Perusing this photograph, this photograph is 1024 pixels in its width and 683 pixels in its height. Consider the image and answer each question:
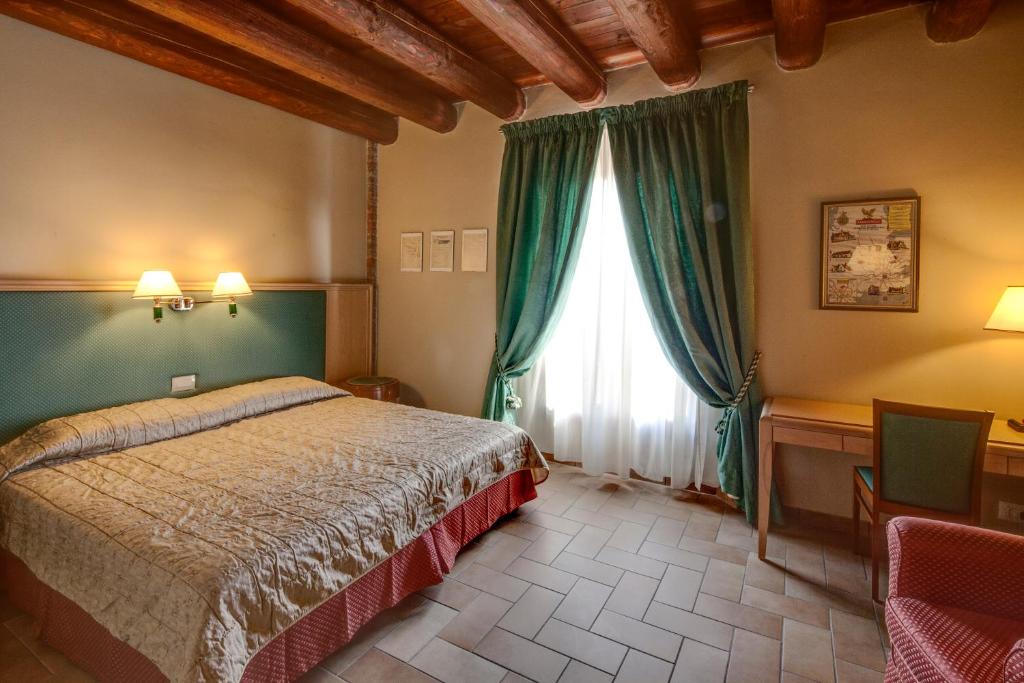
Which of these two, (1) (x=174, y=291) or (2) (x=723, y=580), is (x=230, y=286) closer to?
(1) (x=174, y=291)

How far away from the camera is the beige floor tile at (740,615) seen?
1.96 meters

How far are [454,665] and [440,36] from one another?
3019 millimetres

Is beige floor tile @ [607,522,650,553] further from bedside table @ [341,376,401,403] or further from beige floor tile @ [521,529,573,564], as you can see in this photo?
bedside table @ [341,376,401,403]

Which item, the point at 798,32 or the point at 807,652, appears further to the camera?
the point at 798,32

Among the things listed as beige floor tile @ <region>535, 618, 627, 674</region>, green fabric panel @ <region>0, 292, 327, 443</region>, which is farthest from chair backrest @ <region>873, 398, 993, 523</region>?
green fabric panel @ <region>0, 292, 327, 443</region>

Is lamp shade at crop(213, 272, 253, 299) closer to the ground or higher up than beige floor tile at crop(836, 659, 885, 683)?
higher up

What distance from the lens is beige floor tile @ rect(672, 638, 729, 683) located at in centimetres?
171

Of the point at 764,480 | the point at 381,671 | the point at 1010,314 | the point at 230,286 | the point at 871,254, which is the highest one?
the point at 871,254

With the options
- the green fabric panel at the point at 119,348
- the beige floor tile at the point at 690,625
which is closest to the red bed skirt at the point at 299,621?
the green fabric panel at the point at 119,348

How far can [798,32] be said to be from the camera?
2422mm

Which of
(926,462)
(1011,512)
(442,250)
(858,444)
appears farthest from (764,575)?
(442,250)

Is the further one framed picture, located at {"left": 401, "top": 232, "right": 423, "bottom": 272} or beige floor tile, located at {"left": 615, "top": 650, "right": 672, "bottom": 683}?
framed picture, located at {"left": 401, "top": 232, "right": 423, "bottom": 272}

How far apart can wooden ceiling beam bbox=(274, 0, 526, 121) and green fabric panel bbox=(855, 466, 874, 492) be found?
9.76ft

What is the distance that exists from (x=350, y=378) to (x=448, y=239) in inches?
54.3
